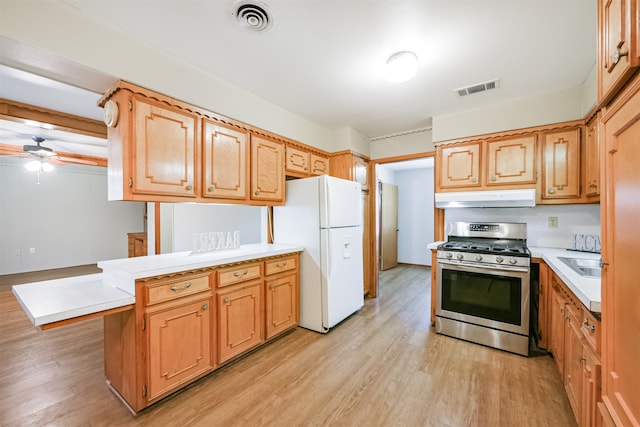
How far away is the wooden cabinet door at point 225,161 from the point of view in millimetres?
2289

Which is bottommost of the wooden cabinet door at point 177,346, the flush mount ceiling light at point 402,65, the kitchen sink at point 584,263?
the wooden cabinet door at point 177,346

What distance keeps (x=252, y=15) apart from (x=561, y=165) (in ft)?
A: 10.1

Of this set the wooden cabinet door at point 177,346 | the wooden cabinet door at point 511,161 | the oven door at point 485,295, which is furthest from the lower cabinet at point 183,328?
the wooden cabinet door at point 511,161

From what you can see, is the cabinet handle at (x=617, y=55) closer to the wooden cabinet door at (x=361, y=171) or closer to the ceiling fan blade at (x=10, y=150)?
the wooden cabinet door at (x=361, y=171)

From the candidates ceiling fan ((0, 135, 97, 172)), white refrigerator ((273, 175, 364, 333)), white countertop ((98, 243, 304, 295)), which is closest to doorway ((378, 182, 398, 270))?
white refrigerator ((273, 175, 364, 333))

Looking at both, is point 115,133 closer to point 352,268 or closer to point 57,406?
point 57,406

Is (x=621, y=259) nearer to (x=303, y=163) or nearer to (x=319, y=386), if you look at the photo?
(x=319, y=386)

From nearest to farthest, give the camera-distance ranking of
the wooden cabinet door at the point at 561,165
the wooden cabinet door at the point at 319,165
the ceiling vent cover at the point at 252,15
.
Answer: the ceiling vent cover at the point at 252,15 < the wooden cabinet door at the point at 561,165 < the wooden cabinet door at the point at 319,165

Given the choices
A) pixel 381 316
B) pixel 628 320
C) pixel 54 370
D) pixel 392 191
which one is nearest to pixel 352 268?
pixel 381 316

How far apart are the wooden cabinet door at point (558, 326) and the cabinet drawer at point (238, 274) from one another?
236 centimetres

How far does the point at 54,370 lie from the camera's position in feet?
7.16

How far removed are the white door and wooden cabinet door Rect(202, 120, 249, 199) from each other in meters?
1.02

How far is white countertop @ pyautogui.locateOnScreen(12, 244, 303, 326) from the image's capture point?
134 cm

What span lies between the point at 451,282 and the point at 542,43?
213cm
